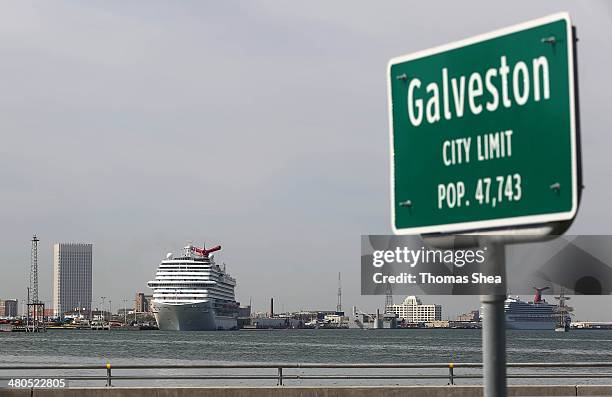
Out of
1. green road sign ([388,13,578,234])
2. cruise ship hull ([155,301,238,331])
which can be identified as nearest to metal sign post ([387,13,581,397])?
green road sign ([388,13,578,234])

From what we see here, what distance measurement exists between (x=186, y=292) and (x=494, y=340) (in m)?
167

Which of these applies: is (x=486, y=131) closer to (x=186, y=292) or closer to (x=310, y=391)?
(x=310, y=391)

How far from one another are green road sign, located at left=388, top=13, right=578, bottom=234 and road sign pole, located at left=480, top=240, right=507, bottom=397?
170 mm

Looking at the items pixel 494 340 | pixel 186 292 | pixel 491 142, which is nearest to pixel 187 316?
pixel 186 292

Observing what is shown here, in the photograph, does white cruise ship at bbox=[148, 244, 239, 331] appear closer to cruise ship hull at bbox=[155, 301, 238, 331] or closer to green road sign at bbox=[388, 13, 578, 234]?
cruise ship hull at bbox=[155, 301, 238, 331]

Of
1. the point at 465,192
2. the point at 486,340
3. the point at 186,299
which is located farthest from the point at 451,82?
the point at 186,299

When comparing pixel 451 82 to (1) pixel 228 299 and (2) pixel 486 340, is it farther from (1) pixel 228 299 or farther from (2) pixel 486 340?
(1) pixel 228 299

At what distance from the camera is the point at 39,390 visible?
20.7 metres

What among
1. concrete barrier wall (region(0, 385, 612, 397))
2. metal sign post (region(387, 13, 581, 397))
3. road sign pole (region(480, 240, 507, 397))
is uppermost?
metal sign post (region(387, 13, 581, 397))

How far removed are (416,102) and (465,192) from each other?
11.5 inches

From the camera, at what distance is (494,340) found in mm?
2639

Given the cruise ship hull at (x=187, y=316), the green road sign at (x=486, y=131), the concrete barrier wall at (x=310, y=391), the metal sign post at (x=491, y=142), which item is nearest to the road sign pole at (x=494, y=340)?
the metal sign post at (x=491, y=142)

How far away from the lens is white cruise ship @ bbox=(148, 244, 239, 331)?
6555 inches

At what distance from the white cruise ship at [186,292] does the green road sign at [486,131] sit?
16367cm
